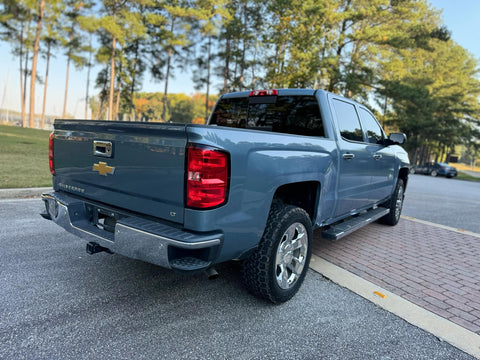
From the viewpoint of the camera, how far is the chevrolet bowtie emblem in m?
2.51

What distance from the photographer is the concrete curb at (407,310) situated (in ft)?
8.09

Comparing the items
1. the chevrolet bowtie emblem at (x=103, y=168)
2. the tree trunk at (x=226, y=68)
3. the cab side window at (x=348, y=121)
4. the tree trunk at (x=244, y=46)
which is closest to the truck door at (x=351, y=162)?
the cab side window at (x=348, y=121)

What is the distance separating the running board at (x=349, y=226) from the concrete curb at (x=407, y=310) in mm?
438

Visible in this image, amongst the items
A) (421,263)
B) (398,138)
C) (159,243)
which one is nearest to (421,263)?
(421,263)

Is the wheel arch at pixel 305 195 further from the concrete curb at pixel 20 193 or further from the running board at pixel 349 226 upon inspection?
the concrete curb at pixel 20 193

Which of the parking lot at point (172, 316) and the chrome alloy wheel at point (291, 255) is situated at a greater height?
the chrome alloy wheel at point (291, 255)

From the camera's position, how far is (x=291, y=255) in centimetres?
297

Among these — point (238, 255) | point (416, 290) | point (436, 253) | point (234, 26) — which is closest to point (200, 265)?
point (238, 255)

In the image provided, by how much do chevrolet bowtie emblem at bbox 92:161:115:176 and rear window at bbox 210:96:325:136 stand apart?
1.87m

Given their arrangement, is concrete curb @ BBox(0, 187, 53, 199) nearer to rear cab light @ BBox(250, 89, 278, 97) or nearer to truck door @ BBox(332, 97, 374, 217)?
rear cab light @ BBox(250, 89, 278, 97)

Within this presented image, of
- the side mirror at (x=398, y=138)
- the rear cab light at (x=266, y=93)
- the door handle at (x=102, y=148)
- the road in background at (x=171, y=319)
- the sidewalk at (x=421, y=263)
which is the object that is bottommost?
the road in background at (x=171, y=319)

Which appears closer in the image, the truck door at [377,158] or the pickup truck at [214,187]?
the pickup truck at [214,187]

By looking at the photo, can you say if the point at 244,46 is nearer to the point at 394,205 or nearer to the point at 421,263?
the point at 394,205

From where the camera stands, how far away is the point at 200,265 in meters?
2.13
